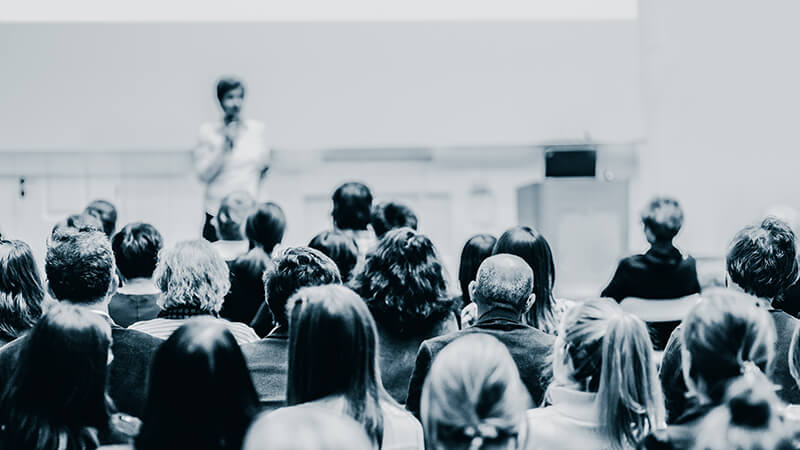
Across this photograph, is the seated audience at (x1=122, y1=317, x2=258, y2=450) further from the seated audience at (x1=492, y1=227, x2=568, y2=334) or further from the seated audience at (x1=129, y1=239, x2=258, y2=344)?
the seated audience at (x1=492, y1=227, x2=568, y2=334)

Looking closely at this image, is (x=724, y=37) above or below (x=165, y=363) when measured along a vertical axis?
above

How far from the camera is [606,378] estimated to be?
1.84 m

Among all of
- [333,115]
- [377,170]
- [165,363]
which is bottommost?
[165,363]

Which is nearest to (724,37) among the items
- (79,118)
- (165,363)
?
(79,118)

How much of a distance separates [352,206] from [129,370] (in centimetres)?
165

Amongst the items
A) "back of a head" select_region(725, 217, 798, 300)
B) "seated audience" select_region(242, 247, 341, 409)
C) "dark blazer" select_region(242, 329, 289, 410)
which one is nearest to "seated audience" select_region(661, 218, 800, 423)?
"back of a head" select_region(725, 217, 798, 300)

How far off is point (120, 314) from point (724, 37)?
4.65 m

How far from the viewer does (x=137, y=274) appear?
10.1 feet

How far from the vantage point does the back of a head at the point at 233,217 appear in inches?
155

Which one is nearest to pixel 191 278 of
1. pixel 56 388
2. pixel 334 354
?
pixel 56 388

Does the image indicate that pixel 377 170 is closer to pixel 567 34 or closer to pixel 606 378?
pixel 567 34

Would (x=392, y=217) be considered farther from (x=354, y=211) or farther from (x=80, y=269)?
(x=80, y=269)

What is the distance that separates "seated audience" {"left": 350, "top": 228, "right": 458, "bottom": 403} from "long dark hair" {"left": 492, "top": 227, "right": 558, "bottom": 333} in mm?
329

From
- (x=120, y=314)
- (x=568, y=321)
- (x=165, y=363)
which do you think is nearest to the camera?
(x=165, y=363)
